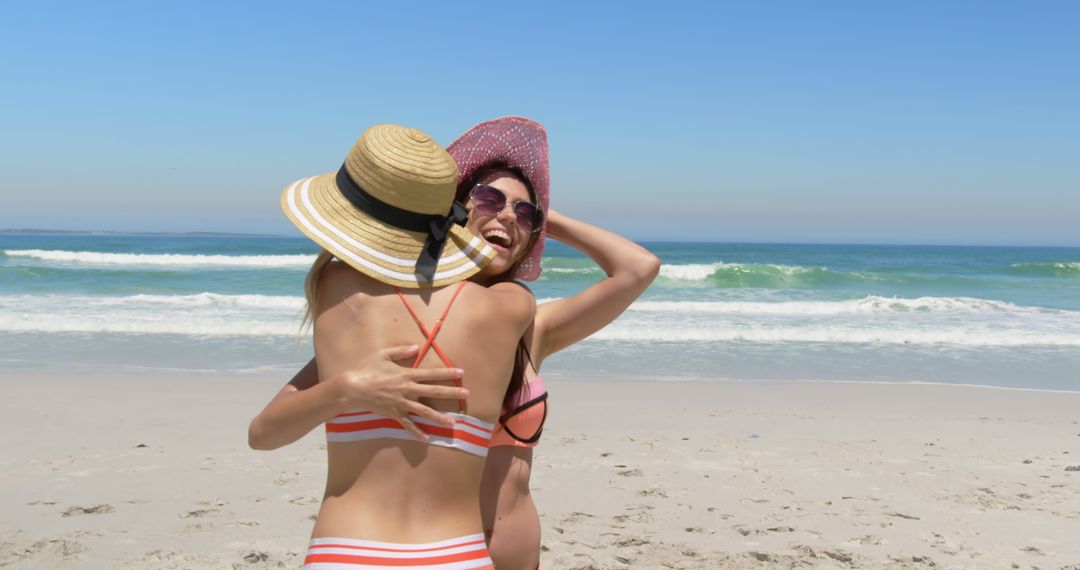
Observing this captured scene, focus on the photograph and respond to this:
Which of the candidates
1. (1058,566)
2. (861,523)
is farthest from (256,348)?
(1058,566)

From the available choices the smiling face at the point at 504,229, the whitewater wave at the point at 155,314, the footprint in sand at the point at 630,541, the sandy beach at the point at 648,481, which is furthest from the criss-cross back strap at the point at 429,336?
the whitewater wave at the point at 155,314

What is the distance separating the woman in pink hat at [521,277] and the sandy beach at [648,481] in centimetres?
260

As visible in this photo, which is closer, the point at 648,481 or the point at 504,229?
the point at 504,229

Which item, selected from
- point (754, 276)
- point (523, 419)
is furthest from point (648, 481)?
point (754, 276)

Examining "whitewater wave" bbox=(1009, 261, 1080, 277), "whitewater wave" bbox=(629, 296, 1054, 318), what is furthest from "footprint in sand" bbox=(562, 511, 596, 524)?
"whitewater wave" bbox=(1009, 261, 1080, 277)

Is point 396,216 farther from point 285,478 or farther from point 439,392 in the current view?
point 285,478

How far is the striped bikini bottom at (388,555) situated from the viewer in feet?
5.01

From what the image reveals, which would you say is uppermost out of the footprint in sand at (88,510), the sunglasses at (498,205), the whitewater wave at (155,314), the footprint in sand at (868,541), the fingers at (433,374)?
the sunglasses at (498,205)

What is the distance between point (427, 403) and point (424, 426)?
41 millimetres

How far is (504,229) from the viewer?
7.00 feet

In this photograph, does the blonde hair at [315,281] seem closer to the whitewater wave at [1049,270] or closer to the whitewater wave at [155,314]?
the whitewater wave at [155,314]

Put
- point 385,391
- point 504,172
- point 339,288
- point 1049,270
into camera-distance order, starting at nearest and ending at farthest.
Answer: point 385,391, point 339,288, point 504,172, point 1049,270

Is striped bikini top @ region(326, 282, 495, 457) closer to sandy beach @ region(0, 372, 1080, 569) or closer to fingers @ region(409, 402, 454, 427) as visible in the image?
fingers @ region(409, 402, 454, 427)

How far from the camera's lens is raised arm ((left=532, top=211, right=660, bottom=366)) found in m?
2.35
